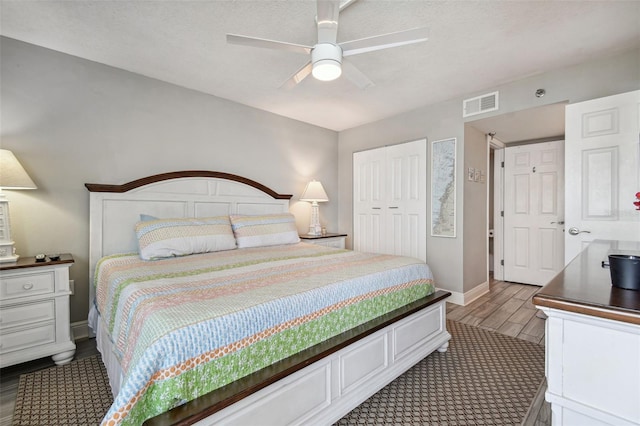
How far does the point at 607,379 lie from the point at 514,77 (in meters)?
3.07

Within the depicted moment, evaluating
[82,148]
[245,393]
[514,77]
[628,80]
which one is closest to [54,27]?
[82,148]

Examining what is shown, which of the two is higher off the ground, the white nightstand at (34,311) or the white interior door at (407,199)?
the white interior door at (407,199)

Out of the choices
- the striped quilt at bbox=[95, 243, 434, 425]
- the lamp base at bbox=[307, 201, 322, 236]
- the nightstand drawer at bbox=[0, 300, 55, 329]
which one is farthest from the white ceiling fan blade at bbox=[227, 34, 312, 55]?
the lamp base at bbox=[307, 201, 322, 236]

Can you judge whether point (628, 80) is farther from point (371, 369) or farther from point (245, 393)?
point (245, 393)

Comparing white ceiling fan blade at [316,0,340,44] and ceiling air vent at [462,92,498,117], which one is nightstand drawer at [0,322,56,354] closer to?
white ceiling fan blade at [316,0,340,44]

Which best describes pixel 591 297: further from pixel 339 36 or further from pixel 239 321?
pixel 339 36

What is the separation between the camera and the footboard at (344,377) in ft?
4.02

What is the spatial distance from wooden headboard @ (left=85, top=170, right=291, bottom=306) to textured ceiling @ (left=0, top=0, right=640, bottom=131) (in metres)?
1.06

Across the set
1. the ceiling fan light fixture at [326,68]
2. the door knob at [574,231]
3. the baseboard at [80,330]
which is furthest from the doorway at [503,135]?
the baseboard at [80,330]

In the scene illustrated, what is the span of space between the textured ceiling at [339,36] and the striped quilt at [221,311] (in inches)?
68.1

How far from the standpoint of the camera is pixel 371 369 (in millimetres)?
1746

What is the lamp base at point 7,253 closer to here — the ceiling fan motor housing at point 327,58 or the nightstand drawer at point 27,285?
the nightstand drawer at point 27,285

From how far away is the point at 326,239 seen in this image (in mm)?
4094

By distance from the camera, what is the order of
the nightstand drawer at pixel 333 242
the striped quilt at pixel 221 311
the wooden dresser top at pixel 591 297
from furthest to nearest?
the nightstand drawer at pixel 333 242 < the striped quilt at pixel 221 311 < the wooden dresser top at pixel 591 297
